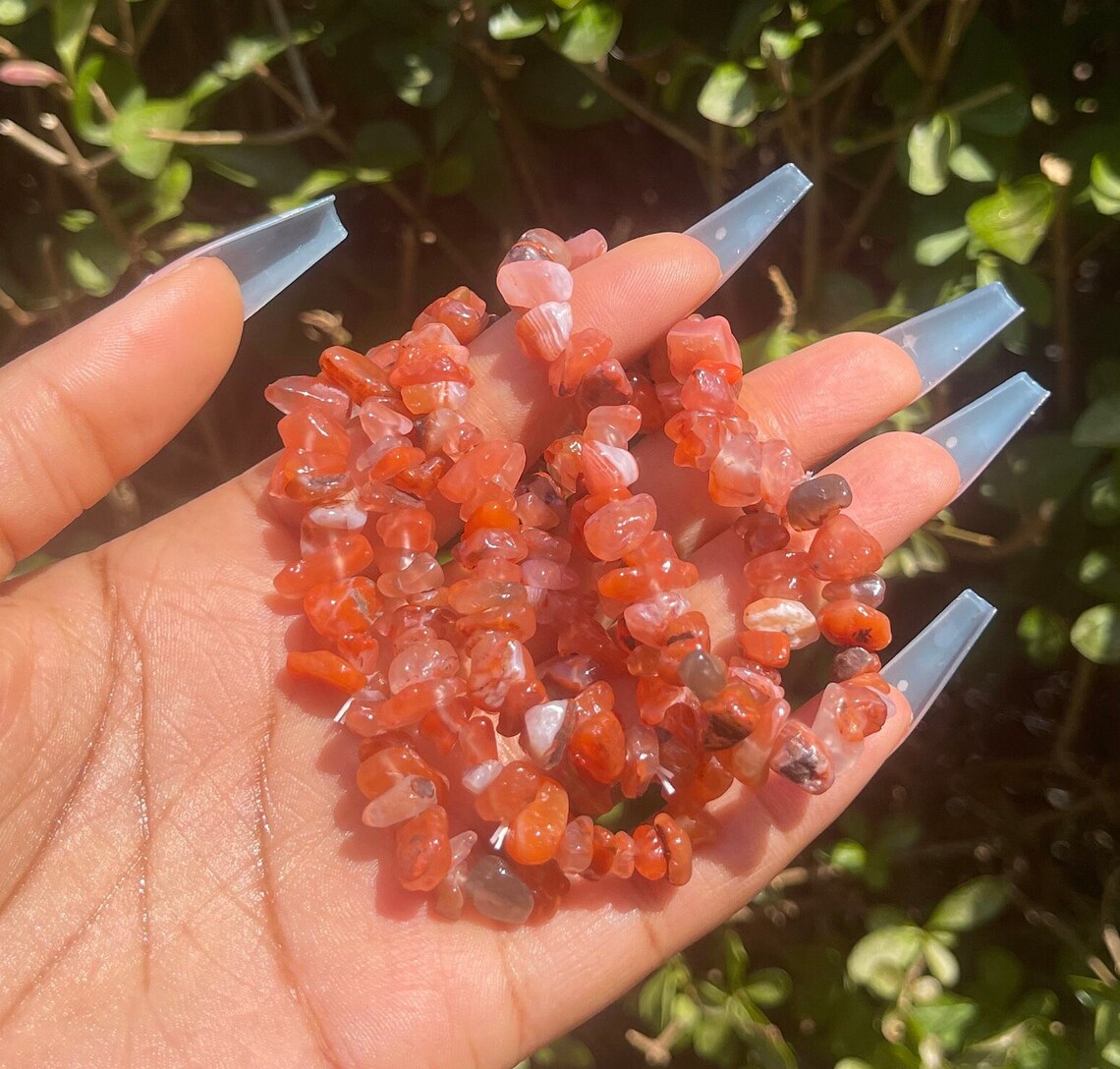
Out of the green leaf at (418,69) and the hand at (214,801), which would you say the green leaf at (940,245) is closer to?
the hand at (214,801)

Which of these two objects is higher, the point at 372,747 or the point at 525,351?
the point at 525,351

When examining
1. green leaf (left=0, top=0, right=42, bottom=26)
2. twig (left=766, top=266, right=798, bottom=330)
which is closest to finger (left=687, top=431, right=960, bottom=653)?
twig (left=766, top=266, right=798, bottom=330)

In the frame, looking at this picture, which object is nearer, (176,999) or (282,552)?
(176,999)

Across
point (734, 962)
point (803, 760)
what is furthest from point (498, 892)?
point (734, 962)

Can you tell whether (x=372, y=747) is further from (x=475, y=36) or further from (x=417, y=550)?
(x=475, y=36)

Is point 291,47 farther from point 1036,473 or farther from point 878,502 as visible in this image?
point 1036,473

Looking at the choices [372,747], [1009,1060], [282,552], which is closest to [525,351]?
[282,552]

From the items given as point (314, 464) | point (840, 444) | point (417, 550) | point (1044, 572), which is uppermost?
point (314, 464)

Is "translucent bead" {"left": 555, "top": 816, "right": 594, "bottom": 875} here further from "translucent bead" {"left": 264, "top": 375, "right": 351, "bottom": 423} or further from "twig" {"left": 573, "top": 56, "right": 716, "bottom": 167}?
"twig" {"left": 573, "top": 56, "right": 716, "bottom": 167}

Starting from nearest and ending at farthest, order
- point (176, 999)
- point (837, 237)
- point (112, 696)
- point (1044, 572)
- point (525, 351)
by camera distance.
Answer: point (176, 999), point (112, 696), point (525, 351), point (1044, 572), point (837, 237)
